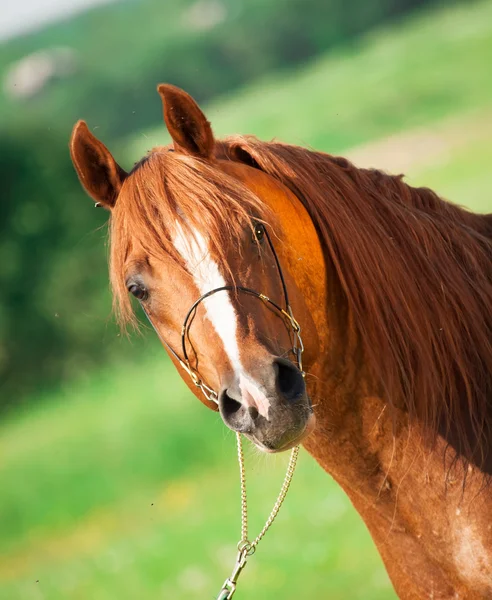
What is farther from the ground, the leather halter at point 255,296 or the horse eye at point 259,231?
the horse eye at point 259,231

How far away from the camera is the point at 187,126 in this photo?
2.88 metres

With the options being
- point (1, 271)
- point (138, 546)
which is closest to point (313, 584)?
point (138, 546)

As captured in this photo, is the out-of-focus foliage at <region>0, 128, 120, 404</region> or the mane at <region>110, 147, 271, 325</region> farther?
the out-of-focus foliage at <region>0, 128, 120, 404</region>

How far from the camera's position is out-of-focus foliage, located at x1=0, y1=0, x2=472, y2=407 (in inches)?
518

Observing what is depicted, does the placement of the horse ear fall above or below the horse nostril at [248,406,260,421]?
above

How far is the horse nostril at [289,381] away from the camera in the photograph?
2.42m

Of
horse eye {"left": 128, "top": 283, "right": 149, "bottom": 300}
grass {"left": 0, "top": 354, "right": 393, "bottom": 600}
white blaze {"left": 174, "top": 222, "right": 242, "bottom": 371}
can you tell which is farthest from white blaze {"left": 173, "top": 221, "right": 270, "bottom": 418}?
grass {"left": 0, "top": 354, "right": 393, "bottom": 600}

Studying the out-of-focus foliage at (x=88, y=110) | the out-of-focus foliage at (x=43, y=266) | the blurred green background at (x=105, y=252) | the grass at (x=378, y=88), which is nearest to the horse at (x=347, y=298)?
the blurred green background at (x=105, y=252)

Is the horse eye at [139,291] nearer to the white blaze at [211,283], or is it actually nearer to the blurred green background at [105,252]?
the white blaze at [211,283]

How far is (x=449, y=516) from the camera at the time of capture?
2.82 metres

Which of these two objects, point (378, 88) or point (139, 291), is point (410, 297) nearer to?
point (139, 291)

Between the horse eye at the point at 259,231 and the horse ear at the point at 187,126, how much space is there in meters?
0.37

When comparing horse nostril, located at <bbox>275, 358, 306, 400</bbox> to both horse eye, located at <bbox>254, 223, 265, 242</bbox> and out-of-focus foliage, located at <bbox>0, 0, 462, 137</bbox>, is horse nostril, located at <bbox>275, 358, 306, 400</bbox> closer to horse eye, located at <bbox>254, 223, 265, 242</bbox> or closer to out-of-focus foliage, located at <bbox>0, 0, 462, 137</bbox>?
horse eye, located at <bbox>254, 223, 265, 242</bbox>

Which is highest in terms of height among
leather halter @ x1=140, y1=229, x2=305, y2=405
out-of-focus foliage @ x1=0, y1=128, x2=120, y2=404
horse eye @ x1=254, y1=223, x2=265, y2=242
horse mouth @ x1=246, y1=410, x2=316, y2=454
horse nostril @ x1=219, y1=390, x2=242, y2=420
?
out-of-focus foliage @ x1=0, y1=128, x2=120, y2=404
